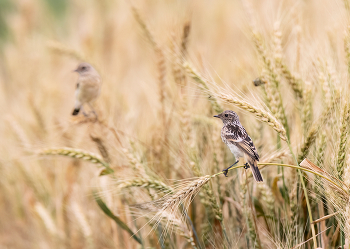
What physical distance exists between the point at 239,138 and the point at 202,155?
809 millimetres

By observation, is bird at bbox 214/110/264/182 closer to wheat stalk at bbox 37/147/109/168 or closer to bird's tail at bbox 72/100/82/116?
wheat stalk at bbox 37/147/109/168

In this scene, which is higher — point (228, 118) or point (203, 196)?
point (228, 118)

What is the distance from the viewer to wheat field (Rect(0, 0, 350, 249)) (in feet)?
4.12

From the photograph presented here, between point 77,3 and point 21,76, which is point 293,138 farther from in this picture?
point 77,3

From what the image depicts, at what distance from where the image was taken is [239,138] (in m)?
0.91

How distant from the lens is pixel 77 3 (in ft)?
22.4

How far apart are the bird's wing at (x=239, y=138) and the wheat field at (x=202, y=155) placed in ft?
0.37

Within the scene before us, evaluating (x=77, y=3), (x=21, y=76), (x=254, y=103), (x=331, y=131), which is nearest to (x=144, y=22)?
(x=254, y=103)

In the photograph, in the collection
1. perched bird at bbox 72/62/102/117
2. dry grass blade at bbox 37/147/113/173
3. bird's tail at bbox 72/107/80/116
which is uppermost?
perched bird at bbox 72/62/102/117

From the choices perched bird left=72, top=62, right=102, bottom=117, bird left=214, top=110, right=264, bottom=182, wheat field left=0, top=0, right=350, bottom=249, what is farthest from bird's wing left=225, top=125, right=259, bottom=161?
perched bird left=72, top=62, right=102, bottom=117

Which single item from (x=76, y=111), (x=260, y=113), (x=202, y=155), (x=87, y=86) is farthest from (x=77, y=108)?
(x=260, y=113)

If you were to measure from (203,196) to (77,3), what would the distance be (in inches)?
262

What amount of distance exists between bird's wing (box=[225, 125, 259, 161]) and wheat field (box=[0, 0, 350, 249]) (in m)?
0.11

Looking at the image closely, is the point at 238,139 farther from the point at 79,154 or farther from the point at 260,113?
the point at 79,154
